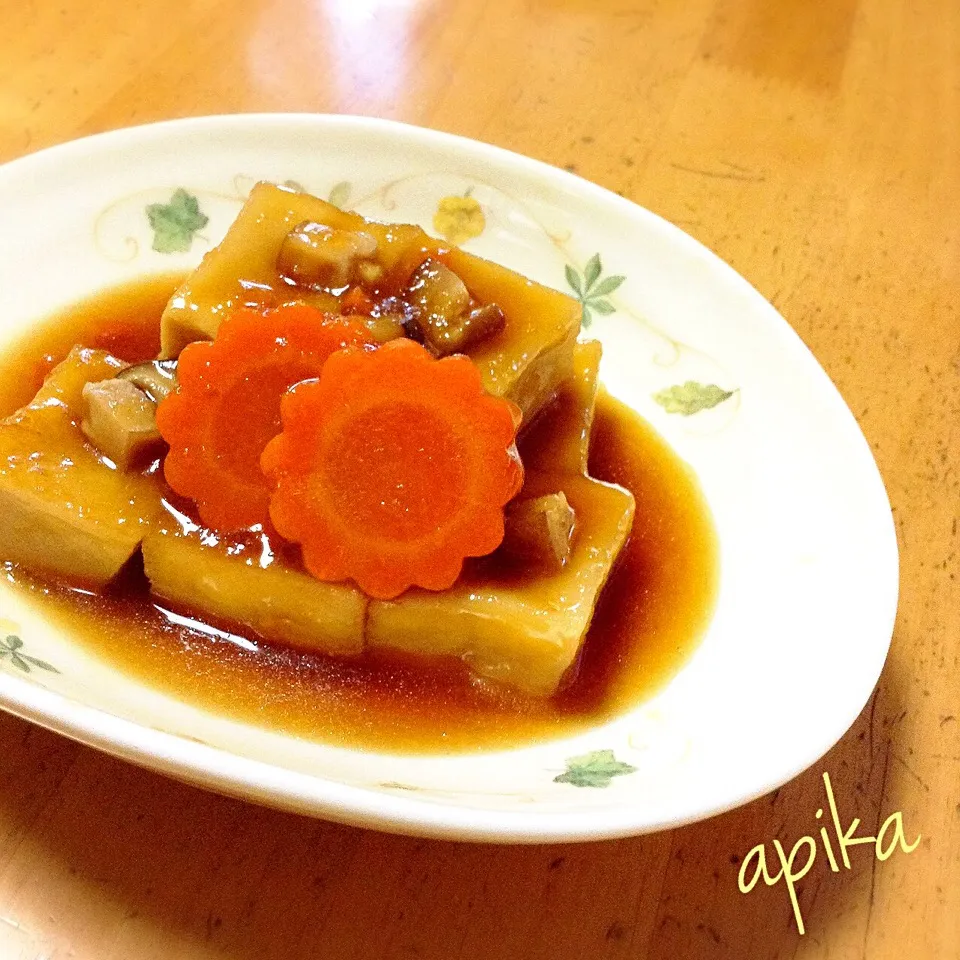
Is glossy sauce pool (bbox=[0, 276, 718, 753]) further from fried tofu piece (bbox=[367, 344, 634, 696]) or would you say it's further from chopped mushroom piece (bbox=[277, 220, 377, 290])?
chopped mushroom piece (bbox=[277, 220, 377, 290])

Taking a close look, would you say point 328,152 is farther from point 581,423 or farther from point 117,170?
point 581,423

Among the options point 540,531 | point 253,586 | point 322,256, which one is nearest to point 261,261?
point 322,256

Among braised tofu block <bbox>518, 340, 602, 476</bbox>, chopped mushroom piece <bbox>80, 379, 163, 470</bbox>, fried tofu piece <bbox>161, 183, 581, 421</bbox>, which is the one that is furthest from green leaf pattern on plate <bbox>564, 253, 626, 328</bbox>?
chopped mushroom piece <bbox>80, 379, 163, 470</bbox>

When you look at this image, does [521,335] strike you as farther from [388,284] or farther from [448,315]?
[388,284]

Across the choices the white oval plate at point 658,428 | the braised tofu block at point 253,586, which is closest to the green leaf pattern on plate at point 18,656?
the white oval plate at point 658,428

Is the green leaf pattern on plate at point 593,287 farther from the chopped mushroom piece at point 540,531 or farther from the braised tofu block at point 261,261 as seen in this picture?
the chopped mushroom piece at point 540,531

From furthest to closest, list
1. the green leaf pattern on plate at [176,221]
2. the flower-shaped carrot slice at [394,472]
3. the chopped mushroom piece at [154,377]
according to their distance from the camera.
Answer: the green leaf pattern on plate at [176,221] < the chopped mushroom piece at [154,377] < the flower-shaped carrot slice at [394,472]
